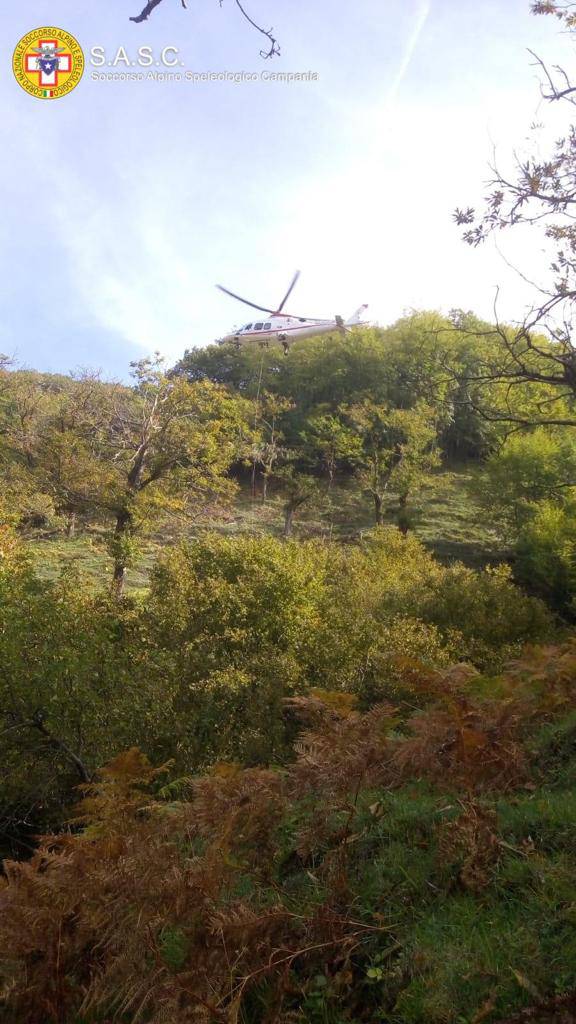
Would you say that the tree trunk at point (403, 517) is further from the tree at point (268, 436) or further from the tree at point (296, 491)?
the tree at point (268, 436)

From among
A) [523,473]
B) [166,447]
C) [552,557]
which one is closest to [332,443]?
[523,473]

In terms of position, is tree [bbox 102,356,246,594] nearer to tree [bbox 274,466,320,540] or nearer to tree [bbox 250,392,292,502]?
tree [bbox 274,466,320,540]

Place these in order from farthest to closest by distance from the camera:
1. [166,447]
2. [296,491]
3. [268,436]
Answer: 1. [268,436]
2. [296,491]
3. [166,447]

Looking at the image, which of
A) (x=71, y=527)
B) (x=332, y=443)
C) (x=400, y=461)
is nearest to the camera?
(x=71, y=527)

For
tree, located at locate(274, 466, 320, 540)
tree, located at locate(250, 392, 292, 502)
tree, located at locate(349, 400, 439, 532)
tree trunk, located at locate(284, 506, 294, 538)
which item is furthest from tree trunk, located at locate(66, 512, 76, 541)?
tree, located at locate(349, 400, 439, 532)

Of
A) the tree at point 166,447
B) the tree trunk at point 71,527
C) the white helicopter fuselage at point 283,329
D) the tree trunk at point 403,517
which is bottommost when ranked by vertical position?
the tree trunk at point 71,527

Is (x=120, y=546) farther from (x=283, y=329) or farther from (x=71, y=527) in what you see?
(x=283, y=329)

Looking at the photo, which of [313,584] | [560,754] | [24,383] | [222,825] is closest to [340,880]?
[222,825]

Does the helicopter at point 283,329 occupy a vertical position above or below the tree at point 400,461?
above

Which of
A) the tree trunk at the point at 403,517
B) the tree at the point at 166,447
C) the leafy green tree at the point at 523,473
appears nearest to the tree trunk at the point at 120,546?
the tree at the point at 166,447

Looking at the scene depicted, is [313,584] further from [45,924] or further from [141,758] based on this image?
[45,924]

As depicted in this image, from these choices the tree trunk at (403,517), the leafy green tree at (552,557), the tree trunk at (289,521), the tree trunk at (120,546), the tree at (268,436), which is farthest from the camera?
the tree at (268,436)

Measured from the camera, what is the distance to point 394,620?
16.7 m

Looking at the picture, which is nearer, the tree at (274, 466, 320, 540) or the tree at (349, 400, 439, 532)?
the tree at (349, 400, 439, 532)
